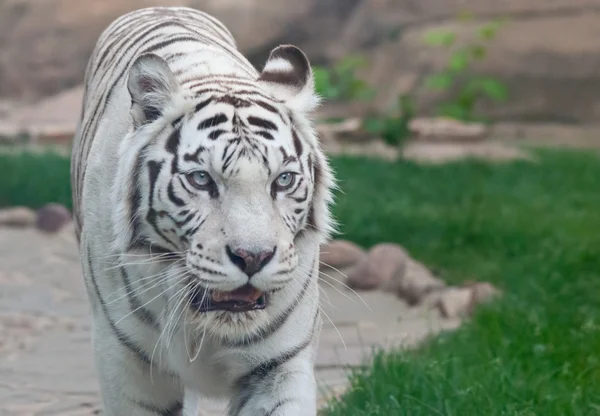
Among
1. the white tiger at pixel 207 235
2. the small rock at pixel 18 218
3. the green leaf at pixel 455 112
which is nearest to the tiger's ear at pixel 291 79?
the white tiger at pixel 207 235

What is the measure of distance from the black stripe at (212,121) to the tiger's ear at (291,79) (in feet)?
0.75

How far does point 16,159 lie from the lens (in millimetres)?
7207

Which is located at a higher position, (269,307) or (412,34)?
(269,307)

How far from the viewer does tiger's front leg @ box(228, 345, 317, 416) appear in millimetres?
2572

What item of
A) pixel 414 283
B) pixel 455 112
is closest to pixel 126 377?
pixel 414 283

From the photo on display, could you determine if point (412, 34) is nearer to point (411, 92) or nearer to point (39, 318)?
point (411, 92)

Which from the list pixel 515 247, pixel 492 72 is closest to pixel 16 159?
pixel 515 247

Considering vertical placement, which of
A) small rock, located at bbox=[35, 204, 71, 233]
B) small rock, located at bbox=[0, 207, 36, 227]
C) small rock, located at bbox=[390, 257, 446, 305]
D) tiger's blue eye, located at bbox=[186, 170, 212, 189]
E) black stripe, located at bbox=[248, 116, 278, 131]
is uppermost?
black stripe, located at bbox=[248, 116, 278, 131]

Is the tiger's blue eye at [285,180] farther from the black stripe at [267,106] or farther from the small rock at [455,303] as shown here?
the small rock at [455,303]

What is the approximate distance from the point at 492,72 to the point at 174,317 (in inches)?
361

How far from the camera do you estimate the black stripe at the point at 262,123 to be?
8.12ft

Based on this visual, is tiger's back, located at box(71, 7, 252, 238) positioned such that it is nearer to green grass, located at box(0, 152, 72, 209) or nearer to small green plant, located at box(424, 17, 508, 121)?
green grass, located at box(0, 152, 72, 209)

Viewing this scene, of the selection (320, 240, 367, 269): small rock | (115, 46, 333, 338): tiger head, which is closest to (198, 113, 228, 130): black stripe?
(115, 46, 333, 338): tiger head

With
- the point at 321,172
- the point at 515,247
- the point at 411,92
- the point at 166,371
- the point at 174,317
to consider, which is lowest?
the point at 411,92
